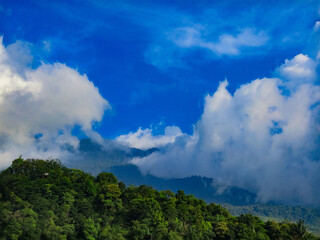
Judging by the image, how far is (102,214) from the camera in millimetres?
111375

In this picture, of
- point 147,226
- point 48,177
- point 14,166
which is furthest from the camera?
point 14,166

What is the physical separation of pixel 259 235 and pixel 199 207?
25.9m

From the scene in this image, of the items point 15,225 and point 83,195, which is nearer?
point 15,225

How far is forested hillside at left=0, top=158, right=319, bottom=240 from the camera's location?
312 feet

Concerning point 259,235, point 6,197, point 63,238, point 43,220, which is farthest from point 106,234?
point 259,235

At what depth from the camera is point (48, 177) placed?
126 metres

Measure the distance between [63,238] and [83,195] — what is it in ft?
93.9

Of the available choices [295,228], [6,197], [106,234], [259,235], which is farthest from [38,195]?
[295,228]

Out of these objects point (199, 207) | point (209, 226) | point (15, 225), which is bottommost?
point (15, 225)

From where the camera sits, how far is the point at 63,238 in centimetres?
9012

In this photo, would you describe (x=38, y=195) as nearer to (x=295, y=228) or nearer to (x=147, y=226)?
(x=147, y=226)

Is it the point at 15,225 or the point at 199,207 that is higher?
the point at 199,207

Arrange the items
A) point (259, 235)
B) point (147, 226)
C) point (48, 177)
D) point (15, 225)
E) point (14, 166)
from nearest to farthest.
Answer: point (15, 225)
point (147, 226)
point (259, 235)
point (48, 177)
point (14, 166)

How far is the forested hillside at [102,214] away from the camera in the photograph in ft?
312
